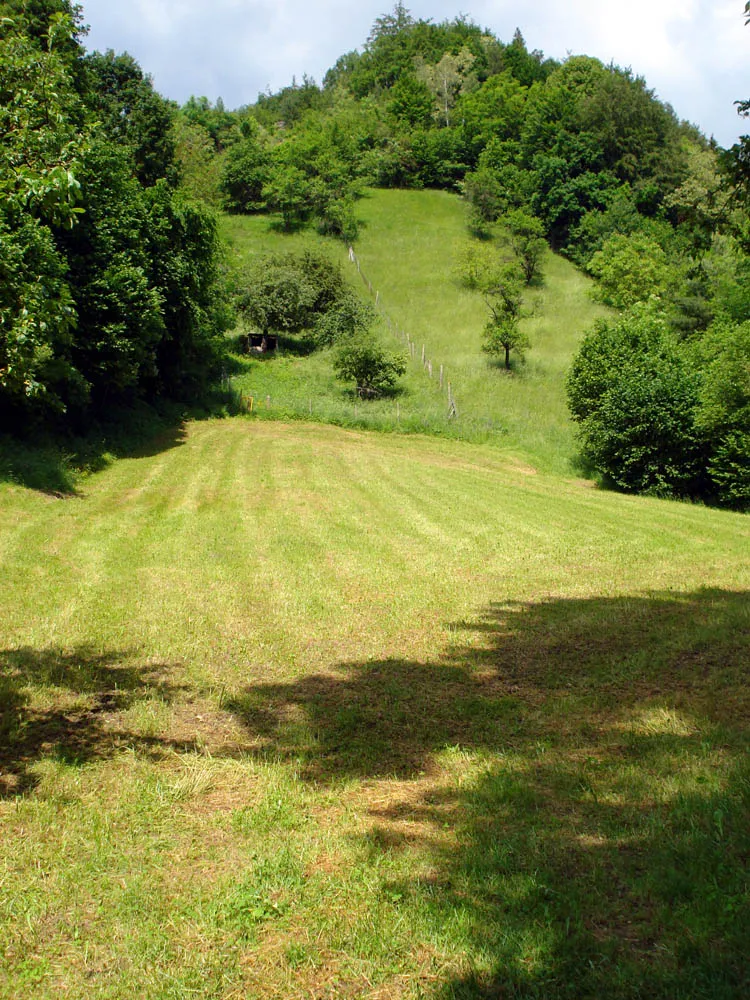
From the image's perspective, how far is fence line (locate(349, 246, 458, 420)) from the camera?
39550 millimetres

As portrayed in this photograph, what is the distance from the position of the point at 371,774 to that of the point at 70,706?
3141 millimetres

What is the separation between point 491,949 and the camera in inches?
134

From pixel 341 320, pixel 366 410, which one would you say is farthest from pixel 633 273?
pixel 366 410

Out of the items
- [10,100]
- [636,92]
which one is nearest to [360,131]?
[636,92]

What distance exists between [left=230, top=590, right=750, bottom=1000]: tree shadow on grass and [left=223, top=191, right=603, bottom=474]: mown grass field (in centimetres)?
Result: 2435

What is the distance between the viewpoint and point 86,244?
81.5 feet

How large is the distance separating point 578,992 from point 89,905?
8.28ft

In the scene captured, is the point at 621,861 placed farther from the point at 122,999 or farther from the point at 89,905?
the point at 89,905

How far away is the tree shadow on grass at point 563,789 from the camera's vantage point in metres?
3.33

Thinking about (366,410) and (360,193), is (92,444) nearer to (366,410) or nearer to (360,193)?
(366,410)

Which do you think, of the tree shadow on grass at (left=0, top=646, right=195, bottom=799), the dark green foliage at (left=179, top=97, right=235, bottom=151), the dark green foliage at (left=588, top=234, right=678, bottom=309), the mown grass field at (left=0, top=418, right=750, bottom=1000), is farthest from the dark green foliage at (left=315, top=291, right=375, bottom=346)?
the dark green foliage at (left=179, top=97, right=235, bottom=151)

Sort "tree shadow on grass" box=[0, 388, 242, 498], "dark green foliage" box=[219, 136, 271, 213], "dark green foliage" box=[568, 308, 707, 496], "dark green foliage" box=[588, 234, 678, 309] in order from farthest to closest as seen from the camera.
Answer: "dark green foliage" box=[219, 136, 271, 213], "dark green foliage" box=[588, 234, 678, 309], "dark green foliage" box=[568, 308, 707, 496], "tree shadow on grass" box=[0, 388, 242, 498]

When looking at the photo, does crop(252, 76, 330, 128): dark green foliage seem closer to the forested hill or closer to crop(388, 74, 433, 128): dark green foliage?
the forested hill

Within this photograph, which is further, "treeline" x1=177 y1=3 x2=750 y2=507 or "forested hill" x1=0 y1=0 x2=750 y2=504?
"treeline" x1=177 y1=3 x2=750 y2=507
